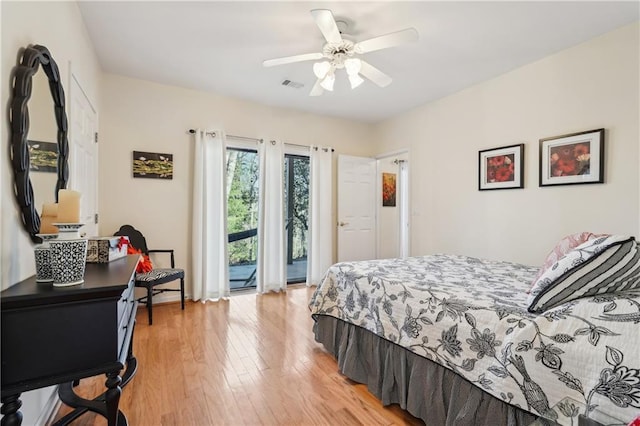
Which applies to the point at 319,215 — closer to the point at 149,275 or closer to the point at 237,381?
the point at 149,275

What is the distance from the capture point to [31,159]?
1.39 meters

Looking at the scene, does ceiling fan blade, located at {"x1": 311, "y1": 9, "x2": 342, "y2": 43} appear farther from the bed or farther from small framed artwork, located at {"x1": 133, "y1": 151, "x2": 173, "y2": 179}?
small framed artwork, located at {"x1": 133, "y1": 151, "x2": 173, "y2": 179}

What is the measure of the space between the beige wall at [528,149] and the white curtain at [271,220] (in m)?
1.95

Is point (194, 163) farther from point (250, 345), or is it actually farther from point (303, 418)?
point (303, 418)

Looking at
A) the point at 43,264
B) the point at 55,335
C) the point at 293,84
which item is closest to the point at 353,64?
the point at 293,84

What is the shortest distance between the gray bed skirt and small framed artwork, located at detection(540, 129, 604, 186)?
232cm

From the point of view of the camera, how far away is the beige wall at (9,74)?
47.1 inches

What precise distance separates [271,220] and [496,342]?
10.9 ft

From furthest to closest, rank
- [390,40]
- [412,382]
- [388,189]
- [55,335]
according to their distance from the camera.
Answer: [388,189], [390,40], [412,382], [55,335]

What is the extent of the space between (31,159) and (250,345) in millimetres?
1954

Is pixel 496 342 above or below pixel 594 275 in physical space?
below

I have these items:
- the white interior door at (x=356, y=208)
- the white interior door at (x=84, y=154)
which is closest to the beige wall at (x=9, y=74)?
the white interior door at (x=84, y=154)

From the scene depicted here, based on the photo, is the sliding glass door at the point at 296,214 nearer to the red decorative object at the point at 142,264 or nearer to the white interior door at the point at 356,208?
the white interior door at the point at 356,208

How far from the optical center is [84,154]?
2535 mm
